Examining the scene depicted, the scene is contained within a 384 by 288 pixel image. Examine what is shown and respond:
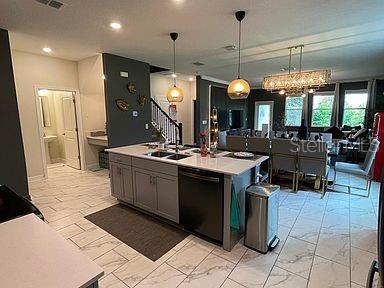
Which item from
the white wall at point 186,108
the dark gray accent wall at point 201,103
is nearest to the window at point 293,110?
the dark gray accent wall at point 201,103

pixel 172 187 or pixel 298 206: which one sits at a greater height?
pixel 172 187

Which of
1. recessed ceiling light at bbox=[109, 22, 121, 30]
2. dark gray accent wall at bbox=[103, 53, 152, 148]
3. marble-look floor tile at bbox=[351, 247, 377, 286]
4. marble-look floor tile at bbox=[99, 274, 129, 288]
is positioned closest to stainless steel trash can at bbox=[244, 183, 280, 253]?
marble-look floor tile at bbox=[351, 247, 377, 286]

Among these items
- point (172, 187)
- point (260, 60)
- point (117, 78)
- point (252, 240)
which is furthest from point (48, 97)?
point (252, 240)

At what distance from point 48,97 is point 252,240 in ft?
22.2

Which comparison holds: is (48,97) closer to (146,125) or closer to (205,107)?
(146,125)

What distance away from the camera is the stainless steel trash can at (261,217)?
90.2 inches

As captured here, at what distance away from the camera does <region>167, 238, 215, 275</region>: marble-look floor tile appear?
2152mm

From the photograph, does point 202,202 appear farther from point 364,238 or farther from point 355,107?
point 355,107

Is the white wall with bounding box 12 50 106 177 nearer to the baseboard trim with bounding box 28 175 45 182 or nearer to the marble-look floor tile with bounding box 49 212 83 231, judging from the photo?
the baseboard trim with bounding box 28 175 45 182

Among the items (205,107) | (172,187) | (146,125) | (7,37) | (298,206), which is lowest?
(298,206)

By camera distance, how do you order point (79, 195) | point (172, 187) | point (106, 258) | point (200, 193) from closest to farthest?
point (106, 258) < point (200, 193) < point (172, 187) < point (79, 195)

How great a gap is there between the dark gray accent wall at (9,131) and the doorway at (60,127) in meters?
2.03

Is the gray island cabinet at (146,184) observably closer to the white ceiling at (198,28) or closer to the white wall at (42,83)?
the white ceiling at (198,28)

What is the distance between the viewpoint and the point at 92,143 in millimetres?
5660
